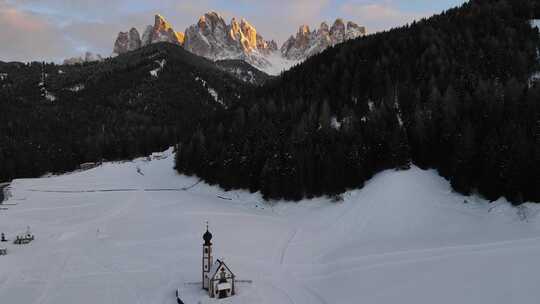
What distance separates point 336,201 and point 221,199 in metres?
20.0

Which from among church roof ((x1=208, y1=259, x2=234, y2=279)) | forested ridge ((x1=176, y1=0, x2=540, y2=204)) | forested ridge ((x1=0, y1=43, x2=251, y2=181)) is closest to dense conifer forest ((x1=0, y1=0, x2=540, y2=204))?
forested ridge ((x1=176, y1=0, x2=540, y2=204))

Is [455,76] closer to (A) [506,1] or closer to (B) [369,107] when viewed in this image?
(B) [369,107]

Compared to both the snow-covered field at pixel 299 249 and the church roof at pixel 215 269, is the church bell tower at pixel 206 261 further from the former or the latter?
the church roof at pixel 215 269

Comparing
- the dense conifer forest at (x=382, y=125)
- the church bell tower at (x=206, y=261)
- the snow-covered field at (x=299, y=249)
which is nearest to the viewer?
the snow-covered field at (x=299, y=249)

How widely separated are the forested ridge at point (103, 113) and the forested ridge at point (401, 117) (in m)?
31.2

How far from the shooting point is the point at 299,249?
4097 cm

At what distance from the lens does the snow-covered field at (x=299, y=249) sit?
93.9 feet

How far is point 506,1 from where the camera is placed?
89.3 metres

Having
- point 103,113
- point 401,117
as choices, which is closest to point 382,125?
point 401,117

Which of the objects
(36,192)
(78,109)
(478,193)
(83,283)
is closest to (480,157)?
(478,193)

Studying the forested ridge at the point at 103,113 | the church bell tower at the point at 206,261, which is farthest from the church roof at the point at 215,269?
the forested ridge at the point at 103,113

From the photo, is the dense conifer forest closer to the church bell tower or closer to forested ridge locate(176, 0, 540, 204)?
forested ridge locate(176, 0, 540, 204)

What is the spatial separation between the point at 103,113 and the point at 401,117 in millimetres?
117207

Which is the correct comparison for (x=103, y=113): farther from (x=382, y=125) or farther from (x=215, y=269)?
(x=215, y=269)
